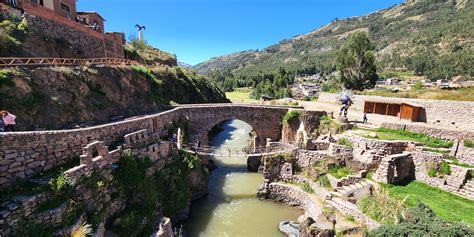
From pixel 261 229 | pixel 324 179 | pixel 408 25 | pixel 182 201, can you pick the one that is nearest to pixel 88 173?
pixel 182 201

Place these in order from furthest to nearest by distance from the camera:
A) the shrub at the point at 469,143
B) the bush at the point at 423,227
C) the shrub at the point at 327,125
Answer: the shrub at the point at 327,125 < the shrub at the point at 469,143 < the bush at the point at 423,227

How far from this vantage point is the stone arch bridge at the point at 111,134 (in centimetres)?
1043

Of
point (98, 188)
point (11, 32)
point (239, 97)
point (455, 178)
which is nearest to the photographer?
point (98, 188)

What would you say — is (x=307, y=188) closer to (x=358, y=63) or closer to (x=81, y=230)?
(x=81, y=230)

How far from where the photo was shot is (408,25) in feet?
521

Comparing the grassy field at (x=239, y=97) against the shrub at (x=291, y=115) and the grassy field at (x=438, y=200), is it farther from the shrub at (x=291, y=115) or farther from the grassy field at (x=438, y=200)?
the grassy field at (x=438, y=200)

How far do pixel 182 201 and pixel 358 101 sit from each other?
23.6m

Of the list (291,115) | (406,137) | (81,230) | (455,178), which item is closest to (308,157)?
(291,115)

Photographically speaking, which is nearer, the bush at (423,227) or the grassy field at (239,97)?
the bush at (423,227)

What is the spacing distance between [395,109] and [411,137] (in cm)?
625

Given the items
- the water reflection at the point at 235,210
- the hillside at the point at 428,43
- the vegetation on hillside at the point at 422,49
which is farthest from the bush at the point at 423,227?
the hillside at the point at 428,43

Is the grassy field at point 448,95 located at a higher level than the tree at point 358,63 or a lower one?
lower

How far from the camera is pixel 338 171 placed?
63.5 feet

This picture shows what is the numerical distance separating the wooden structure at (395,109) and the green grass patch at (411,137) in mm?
4002
